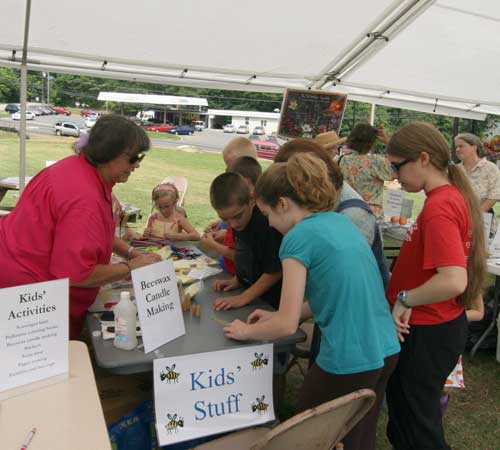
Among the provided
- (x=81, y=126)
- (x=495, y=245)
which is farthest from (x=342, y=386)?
(x=81, y=126)

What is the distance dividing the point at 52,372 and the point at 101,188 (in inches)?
27.8

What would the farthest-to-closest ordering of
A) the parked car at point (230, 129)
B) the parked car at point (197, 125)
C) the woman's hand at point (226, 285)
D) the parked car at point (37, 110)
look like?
1. the parked car at point (197, 125)
2. the parked car at point (230, 129)
3. the parked car at point (37, 110)
4. the woman's hand at point (226, 285)

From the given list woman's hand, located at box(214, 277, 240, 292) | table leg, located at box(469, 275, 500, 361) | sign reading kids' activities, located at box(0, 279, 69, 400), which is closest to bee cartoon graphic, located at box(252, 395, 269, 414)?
woman's hand, located at box(214, 277, 240, 292)

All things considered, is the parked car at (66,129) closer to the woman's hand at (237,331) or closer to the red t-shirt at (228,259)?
the red t-shirt at (228,259)

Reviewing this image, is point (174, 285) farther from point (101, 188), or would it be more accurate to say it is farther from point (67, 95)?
point (67, 95)

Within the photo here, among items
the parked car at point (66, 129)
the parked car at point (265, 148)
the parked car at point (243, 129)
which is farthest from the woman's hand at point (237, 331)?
the parked car at point (243, 129)

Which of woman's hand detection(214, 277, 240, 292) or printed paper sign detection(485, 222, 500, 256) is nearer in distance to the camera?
woman's hand detection(214, 277, 240, 292)

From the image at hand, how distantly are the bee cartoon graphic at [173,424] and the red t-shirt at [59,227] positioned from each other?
58 cm

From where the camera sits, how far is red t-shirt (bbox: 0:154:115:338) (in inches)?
62.5

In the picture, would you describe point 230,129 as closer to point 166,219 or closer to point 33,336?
point 166,219

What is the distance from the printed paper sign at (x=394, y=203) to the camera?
438 centimetres

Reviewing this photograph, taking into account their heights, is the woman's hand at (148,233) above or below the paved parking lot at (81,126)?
below

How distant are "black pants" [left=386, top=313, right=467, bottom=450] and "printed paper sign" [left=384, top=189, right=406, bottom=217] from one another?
276cm

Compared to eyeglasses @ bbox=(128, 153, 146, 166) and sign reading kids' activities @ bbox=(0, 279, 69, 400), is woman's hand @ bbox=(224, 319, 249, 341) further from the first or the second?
eyeglasses @ bbox=(128, 153, 146, 166)
